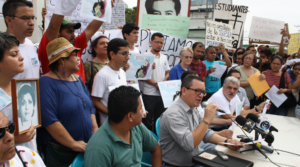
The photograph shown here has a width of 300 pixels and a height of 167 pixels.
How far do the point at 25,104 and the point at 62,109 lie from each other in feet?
1.75

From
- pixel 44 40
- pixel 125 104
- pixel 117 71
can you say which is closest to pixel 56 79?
pixel 44 40

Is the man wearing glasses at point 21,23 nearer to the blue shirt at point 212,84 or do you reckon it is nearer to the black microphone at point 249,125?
the black microphone at point 249,125

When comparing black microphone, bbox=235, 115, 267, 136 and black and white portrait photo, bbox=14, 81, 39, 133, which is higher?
black and white portrait photo, bbox=14, 81, 39, 133

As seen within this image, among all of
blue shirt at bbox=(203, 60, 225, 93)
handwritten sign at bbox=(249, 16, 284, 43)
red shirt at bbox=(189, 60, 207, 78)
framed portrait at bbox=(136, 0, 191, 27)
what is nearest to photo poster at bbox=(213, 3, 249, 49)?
handwritten sign at bbox=(249, 16, 284, 43)

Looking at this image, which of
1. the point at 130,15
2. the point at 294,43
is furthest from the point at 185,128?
the point at 130,15

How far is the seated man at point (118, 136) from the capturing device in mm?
1538

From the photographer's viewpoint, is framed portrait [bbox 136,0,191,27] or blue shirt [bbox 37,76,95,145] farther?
framed portrait [bbox 136,0,191,27]

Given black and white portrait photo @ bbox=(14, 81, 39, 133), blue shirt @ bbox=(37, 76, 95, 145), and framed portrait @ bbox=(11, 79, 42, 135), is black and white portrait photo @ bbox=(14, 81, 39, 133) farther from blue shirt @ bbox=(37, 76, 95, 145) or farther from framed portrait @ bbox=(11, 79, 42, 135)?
blue shirt @ bbox=(37, 76, 95, 145)

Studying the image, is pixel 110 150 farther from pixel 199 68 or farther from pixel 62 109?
pixel 199 68

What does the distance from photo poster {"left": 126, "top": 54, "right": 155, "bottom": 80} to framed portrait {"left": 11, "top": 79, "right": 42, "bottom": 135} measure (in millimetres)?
2198

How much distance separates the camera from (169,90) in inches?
151

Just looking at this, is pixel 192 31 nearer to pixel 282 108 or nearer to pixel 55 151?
pixel 282 108

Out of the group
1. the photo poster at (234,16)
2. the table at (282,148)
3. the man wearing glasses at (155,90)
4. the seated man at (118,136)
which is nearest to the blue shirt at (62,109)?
the seated man at (118,136)

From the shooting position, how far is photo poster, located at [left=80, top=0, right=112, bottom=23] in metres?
2.69
